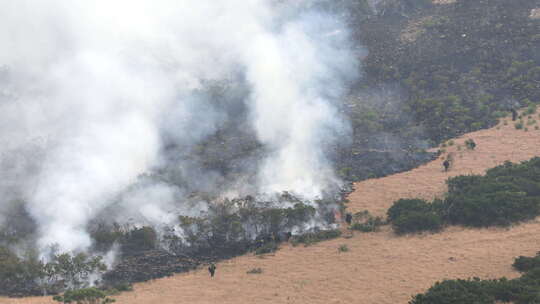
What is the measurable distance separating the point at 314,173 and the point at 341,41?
2289 cm

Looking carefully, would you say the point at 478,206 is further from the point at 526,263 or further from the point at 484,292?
the point at 484,292

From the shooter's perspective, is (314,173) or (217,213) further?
(314,173)

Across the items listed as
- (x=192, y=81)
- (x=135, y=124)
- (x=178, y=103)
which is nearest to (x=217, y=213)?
(x=135, y=124)

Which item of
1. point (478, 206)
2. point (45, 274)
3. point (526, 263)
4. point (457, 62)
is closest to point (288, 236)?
point (478, 206)

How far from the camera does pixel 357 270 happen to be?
28.4m

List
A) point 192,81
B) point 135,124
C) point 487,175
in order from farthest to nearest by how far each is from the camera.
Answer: point 192,81
point 135,124
point 487,175

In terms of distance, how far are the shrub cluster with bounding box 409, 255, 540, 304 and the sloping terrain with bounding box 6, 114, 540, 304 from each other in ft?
6.23

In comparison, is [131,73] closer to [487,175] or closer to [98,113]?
[98,113]

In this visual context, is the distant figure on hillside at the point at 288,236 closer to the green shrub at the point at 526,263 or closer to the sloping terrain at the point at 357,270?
the sloping terrain at the point at 357,270

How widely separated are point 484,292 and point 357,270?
6451mm

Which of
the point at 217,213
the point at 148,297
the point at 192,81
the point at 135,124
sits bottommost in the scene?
the point at 148,297

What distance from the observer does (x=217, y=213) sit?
32.8 meters

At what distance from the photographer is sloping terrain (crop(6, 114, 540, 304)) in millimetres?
26344

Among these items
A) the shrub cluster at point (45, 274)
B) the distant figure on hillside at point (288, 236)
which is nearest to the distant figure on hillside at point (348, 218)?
the distant figure on hillside at point (288, 236)
